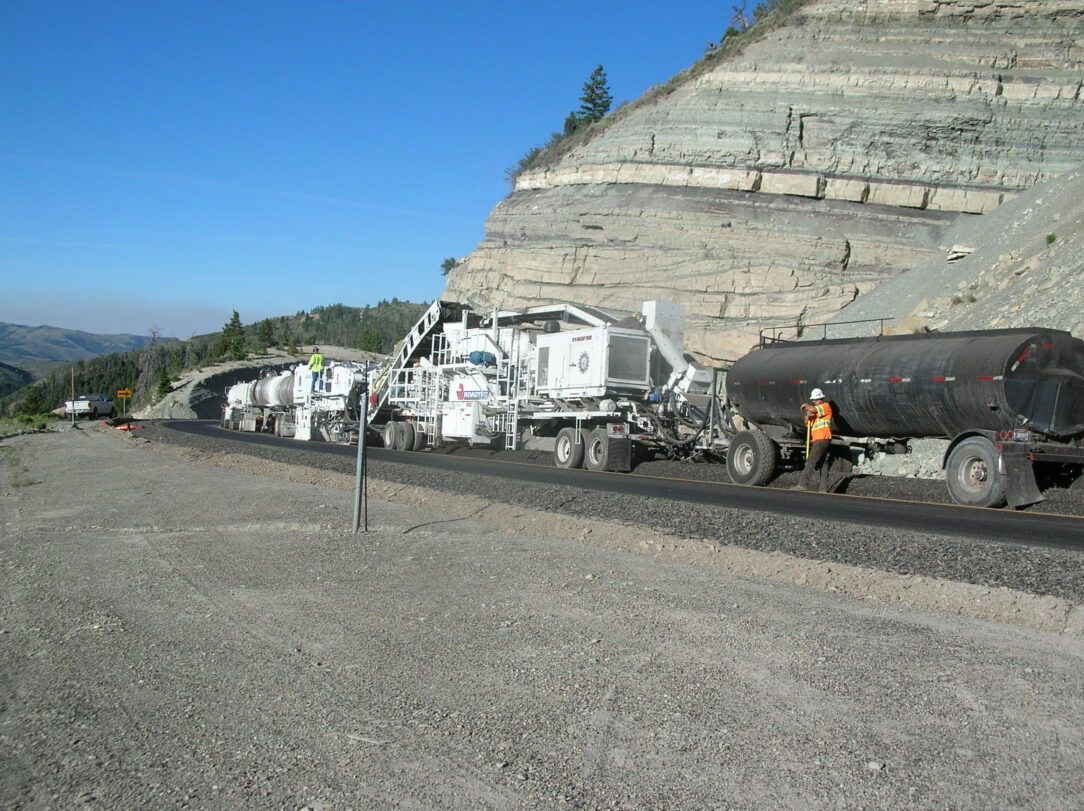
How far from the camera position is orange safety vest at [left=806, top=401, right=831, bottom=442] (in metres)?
A: 18.2

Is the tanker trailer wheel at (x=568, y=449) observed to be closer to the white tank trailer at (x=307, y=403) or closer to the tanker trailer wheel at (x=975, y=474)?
the tanker trailer wheel at (x=975, y=474)

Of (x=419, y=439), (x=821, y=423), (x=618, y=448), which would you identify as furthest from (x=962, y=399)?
(x=419, y=439)

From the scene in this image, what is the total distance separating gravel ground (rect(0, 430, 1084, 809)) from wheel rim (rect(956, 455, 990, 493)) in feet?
26.6

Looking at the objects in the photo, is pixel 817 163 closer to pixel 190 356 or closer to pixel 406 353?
pixel 406 353

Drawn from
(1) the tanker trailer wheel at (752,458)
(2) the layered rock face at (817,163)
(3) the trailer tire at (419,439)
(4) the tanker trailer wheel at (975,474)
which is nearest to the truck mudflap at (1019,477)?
(4) the tanker trailer wheel at (975,474)

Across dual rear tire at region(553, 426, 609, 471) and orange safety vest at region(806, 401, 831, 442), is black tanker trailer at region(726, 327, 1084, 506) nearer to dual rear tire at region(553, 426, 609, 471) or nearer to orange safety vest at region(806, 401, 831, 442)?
orange safety vest at region(806, 401, 831, 442)

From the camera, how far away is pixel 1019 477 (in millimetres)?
15008

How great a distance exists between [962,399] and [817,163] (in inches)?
1165

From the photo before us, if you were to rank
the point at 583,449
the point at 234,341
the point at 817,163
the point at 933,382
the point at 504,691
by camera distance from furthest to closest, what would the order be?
1. the point at 234,341
2. the point at 817,163
3. the point at 583,449
4. the point at 933,382
5. the point at 504,691

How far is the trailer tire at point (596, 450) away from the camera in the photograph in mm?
22938

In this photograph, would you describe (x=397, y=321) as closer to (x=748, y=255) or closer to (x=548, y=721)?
(x=748, y=255)

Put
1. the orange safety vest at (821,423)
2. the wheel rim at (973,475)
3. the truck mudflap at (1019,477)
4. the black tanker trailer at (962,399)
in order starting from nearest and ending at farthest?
the truck mudflap at (1019,477)
the black tanker trailer at (962,399)
the wheel rim at (973,475)
the orange safety vest at (821,423)

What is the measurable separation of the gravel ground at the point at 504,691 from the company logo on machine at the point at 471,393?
18.5 meters

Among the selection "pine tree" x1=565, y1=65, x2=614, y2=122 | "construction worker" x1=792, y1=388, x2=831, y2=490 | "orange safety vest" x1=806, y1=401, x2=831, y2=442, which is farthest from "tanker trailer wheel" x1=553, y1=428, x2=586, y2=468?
"pine tree" x1=565, y1=65, x2=614, y2=122
